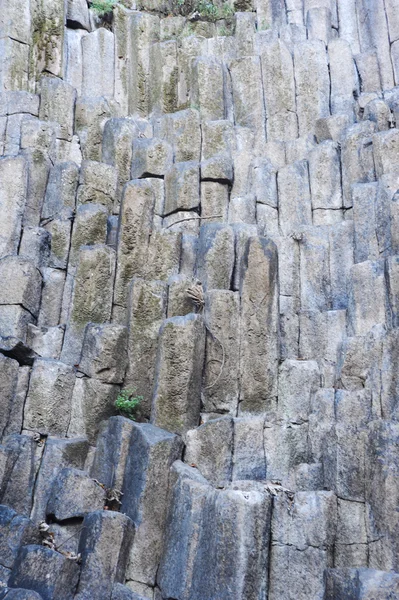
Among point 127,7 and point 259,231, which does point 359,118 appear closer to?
point 259,231

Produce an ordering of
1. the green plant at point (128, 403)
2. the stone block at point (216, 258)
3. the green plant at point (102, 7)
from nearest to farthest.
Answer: the green plant at point (128, 403) → the stone block at point (216, 258) → the green plant at point (102, 7)

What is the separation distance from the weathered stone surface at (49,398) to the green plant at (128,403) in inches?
28.9

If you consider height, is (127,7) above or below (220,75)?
above

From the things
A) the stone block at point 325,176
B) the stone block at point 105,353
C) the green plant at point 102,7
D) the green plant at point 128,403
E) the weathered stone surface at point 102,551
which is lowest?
the weathered stone surface at point 102,551

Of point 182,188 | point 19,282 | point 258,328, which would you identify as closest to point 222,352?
point 258,328

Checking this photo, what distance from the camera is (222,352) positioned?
39.5ft

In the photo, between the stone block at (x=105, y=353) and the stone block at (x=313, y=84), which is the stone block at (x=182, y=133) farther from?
the stone block at (x=105, y=353)

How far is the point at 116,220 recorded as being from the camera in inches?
→ 561

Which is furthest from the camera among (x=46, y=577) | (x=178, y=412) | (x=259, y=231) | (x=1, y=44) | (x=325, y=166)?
(x=1, y=44)

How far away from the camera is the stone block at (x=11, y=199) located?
45.2 ft

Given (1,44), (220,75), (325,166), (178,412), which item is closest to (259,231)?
(325,166)

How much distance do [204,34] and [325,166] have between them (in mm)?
6554

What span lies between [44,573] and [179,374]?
3551 millimetres

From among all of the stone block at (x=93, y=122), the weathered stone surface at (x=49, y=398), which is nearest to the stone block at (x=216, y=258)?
the weathered stone surface at (x=49, y=398)
